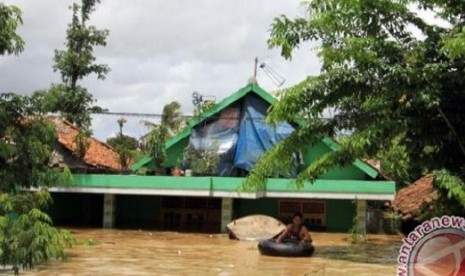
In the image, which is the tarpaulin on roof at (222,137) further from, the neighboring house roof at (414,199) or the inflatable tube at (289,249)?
the neighboring house roof at (414,199)

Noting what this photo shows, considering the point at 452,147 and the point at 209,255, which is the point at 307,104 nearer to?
the point at 452,147

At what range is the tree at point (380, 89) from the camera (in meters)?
7.91

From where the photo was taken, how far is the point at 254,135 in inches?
1069

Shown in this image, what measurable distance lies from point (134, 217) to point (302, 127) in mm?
22427

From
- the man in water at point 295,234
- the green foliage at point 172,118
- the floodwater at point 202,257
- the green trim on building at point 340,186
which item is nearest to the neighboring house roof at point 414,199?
the floodwater at point 202,257

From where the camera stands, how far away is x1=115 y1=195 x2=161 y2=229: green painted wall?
29.8m

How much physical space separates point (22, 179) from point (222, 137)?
19.3m

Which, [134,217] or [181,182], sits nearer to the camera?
[181,182]

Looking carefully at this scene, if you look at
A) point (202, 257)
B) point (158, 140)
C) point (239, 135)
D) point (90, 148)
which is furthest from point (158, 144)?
point (202, 257)

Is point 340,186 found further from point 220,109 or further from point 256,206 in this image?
point 220,109

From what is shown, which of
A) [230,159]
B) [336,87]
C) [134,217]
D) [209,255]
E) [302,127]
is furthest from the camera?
[134,217]

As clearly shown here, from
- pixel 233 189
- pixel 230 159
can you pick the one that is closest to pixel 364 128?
pixel 233 189

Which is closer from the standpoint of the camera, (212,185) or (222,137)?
(212,185)

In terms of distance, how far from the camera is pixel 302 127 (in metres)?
8.94
